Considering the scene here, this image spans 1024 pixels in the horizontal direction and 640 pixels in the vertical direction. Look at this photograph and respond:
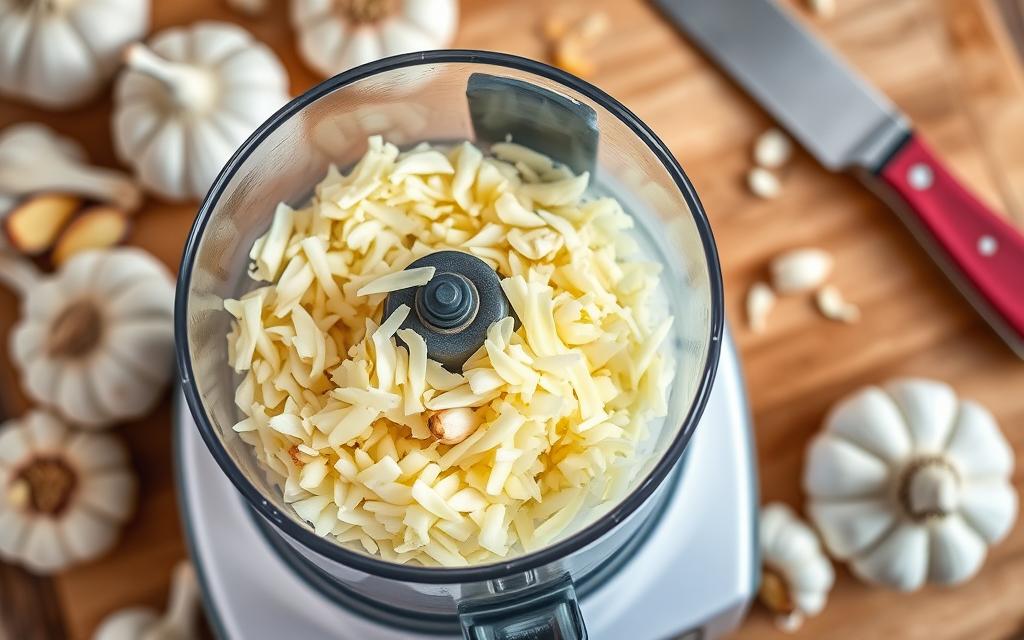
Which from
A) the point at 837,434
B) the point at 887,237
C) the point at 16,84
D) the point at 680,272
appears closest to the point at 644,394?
the point at 680,272

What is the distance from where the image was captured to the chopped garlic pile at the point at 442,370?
61 centimetres

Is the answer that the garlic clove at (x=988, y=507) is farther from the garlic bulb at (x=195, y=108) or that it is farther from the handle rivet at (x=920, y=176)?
the garlic bulb at (x=195, y=108)

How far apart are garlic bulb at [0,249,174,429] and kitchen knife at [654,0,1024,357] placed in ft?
2.16

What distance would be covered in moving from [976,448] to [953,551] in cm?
11

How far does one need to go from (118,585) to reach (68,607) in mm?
57

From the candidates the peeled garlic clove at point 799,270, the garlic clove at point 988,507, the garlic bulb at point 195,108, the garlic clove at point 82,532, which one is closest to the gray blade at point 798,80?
the peeled garlic clove at point 799,270

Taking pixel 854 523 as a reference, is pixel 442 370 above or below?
above

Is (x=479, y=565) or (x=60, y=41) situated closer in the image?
(x=479, y=565)

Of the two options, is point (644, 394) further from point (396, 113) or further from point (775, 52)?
point (775, 52)

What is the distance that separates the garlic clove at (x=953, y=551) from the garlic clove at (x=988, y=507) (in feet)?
0.03

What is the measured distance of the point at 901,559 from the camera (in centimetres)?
96

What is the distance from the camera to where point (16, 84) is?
1.04 meters

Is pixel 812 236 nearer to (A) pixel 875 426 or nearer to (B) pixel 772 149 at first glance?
(B) pixel 772 149

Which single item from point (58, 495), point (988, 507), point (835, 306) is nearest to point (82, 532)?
point (58, 495)
